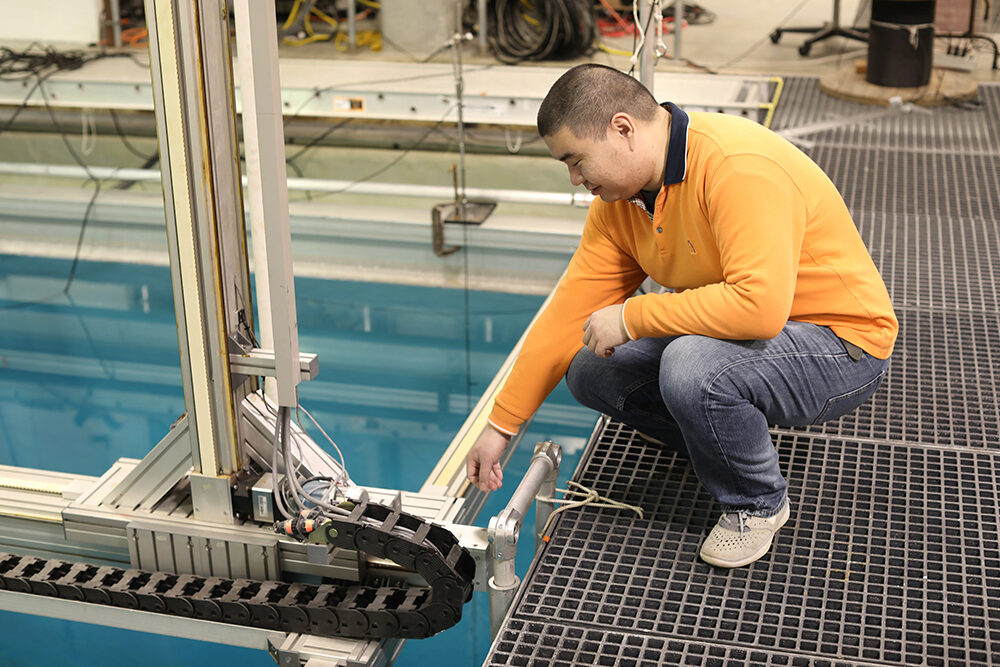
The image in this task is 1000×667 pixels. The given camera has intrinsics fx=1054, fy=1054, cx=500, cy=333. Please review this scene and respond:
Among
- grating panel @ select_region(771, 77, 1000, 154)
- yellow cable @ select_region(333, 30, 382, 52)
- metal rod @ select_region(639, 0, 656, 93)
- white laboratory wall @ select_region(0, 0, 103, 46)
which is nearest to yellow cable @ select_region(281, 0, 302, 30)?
yellow cable @ select_region(333, 30, 382, 52)

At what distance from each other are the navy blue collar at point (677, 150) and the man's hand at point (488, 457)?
0.58 metres

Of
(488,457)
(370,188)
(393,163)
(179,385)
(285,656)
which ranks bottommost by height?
(179,385)

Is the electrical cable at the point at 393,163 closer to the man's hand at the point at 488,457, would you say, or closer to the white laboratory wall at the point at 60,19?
the white laboratory wall at the point at 60,19

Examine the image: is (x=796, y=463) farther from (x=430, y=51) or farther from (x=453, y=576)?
(x=430, y=51)

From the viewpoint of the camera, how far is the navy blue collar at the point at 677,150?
1766mm

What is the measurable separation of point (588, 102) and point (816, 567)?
892 mm

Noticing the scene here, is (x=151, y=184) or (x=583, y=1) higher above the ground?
(x=583, y=1)

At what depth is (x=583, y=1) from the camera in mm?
6617

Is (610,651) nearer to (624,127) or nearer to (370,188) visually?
(624,127)

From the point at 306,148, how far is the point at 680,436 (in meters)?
4.69

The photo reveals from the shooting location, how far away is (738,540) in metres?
1.84

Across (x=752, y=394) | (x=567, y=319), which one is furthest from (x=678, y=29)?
(x=752, y=394)

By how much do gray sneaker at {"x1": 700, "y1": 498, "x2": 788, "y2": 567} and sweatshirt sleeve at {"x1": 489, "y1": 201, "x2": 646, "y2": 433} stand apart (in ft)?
1.35

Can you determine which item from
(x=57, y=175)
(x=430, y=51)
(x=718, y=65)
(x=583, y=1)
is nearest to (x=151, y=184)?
(x=57, y=175)
